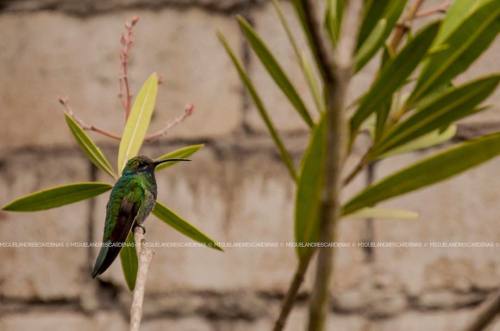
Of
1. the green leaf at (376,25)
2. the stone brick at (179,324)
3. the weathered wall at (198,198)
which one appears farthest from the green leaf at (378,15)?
the stone brick at (179,324)

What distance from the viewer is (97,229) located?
157 cm

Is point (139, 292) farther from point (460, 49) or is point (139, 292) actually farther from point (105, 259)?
point (460, 49)

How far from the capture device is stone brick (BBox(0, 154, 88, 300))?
156 cm

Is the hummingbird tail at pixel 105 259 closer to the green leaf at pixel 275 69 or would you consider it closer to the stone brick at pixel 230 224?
the green leaf at pixel 275 69

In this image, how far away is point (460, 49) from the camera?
20.1 inches

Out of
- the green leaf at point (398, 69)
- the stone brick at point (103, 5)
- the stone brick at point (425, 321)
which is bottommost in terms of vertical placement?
the stone brick at point (425, 321)

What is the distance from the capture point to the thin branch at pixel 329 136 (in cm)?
32

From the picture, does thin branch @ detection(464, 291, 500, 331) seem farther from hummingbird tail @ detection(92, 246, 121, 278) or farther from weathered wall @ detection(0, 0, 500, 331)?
weathered wall @ detection(0, 0, 500, 331)

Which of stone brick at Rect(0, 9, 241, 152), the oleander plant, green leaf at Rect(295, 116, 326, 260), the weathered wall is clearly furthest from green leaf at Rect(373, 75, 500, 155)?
stone brick at Rect(0, 9, 241, 152)

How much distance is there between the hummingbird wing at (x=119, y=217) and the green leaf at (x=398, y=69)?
0.19m

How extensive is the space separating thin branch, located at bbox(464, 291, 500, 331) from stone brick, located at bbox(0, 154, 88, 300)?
1.28 m

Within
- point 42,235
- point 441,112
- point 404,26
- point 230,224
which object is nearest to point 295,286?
point 441,112

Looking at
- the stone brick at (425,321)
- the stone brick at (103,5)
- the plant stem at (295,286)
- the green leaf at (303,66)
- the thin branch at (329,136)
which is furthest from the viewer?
the stone brick at (103,5)

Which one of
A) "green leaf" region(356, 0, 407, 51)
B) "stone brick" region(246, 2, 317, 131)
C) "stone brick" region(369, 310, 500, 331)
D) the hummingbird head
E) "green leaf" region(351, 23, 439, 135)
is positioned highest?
"stone brick" region(246, 2, 317, 131)
